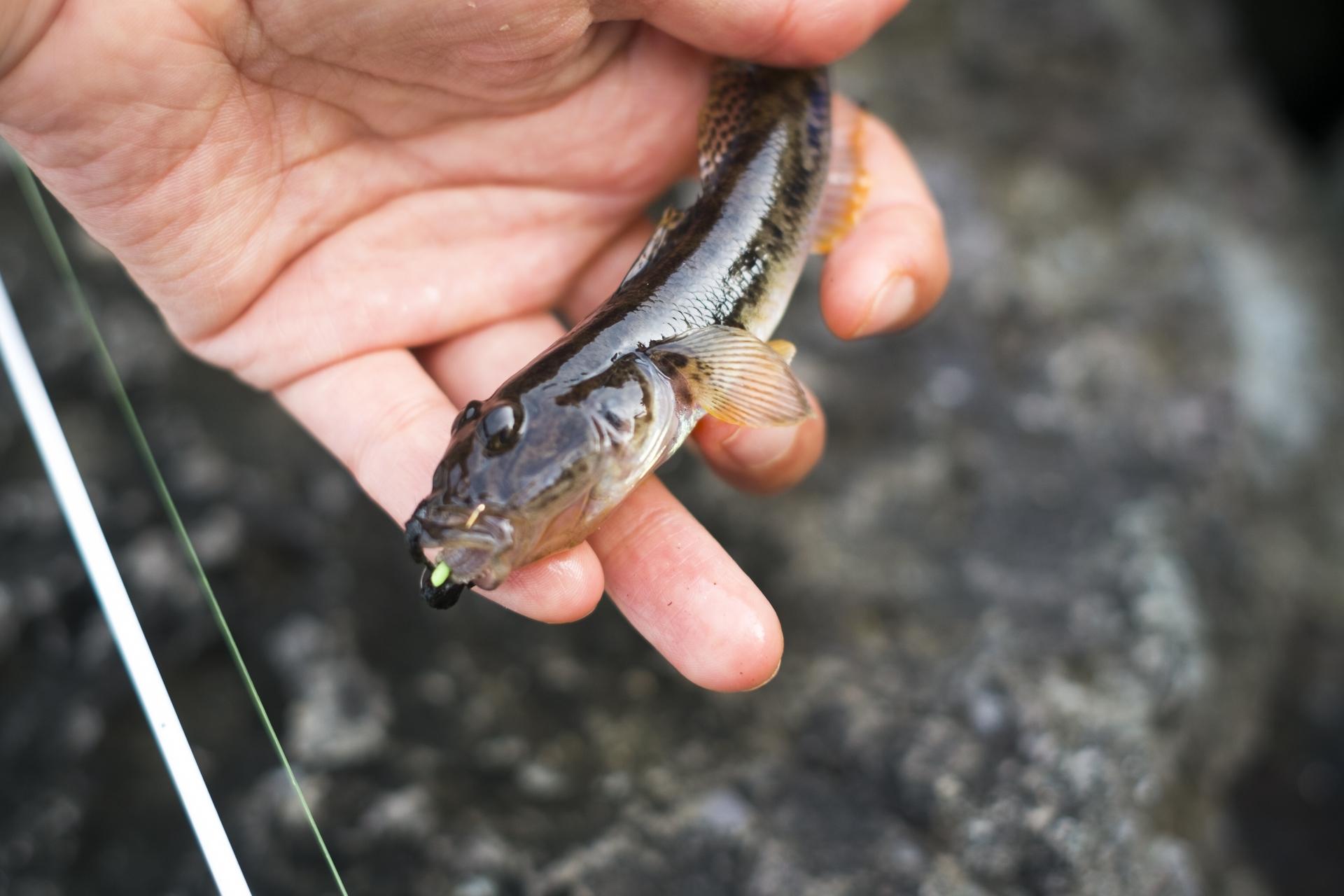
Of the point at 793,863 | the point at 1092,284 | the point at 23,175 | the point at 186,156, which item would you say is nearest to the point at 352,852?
the point at 793,863

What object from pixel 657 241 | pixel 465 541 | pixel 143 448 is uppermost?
pixel 657 241

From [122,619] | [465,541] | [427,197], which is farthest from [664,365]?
[122,619]

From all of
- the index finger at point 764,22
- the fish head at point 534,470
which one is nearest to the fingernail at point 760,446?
the fish head at point 534,470

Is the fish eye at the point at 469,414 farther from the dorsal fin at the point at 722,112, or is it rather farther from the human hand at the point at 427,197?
the dorsal fin at the point at 722,112

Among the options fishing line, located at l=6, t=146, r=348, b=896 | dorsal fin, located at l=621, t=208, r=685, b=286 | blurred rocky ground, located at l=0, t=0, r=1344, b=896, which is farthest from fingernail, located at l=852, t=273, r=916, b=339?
fishing line, located at l=6, t=146, r=348, b=896

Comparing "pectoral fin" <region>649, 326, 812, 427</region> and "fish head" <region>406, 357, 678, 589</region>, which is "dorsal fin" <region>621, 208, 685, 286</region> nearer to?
"pectoral fin" <region>649, 326, 812, 427</region>

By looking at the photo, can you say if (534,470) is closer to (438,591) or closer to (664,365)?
(438,591)
